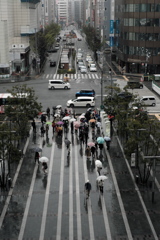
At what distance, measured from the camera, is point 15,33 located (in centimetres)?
9194

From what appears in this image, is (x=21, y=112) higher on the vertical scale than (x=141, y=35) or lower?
lower

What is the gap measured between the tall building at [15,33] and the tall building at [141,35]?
22.4 meters

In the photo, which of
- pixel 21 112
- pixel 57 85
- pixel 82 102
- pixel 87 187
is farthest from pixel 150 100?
pixel 87 187

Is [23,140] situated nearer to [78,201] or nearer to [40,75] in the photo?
[78,201]

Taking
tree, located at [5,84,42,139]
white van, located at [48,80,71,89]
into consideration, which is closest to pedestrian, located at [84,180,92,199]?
tree, located at [5,84,42,139]

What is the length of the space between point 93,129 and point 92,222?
1734cm

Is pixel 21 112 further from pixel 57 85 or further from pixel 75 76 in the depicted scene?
pixel 75 76

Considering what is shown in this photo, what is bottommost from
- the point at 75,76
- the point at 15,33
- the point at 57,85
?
the point at 57,85

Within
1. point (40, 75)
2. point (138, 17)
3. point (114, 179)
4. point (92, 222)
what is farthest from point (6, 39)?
point (92, 222)

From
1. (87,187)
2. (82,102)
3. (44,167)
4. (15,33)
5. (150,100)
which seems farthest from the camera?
(15,33)

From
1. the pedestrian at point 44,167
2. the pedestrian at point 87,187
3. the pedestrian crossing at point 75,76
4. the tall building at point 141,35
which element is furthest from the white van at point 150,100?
the pedestrian at point 87,187

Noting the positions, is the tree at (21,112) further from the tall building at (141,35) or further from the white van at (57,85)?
the tall building at (141,35)

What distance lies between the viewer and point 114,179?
88.8ft

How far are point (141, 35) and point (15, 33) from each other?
35326 mm
